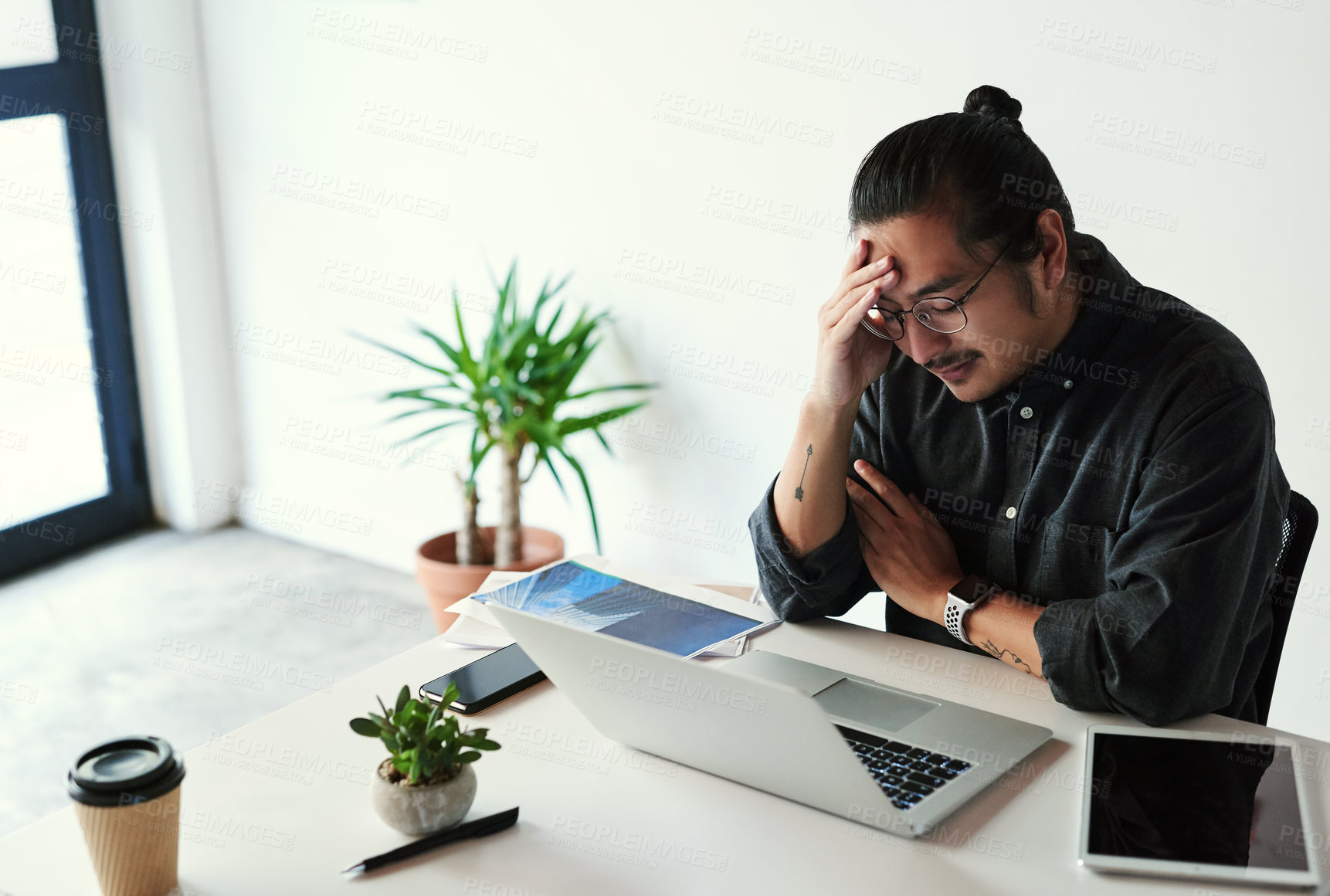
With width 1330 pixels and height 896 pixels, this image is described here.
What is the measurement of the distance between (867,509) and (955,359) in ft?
0.88

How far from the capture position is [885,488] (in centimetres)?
183

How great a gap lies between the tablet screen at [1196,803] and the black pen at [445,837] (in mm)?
573

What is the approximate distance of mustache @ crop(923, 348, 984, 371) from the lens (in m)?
1.68

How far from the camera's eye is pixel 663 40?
308 cm

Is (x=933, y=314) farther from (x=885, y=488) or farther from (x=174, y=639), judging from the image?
(x=174, y=639)

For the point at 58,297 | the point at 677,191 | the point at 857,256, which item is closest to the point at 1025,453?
the point at 857,256

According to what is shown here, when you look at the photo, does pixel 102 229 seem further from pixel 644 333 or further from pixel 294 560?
pixel 644 333

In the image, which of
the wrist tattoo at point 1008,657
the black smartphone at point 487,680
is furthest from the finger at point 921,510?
the black smartphone at point 487,680

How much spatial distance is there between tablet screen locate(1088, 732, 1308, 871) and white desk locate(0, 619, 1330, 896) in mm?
32

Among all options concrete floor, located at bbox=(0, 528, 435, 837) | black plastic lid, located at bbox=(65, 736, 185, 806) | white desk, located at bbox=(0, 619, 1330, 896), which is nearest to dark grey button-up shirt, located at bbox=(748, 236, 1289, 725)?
white desk, located at bbox=(0, 619, 1330, 896)

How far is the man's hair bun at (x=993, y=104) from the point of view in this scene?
1.70m

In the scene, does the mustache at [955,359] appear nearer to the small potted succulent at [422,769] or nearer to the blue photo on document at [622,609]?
the blue photo on document at [622,609]

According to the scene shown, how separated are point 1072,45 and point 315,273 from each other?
2.38m

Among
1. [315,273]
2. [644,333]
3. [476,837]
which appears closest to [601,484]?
[644,333]
